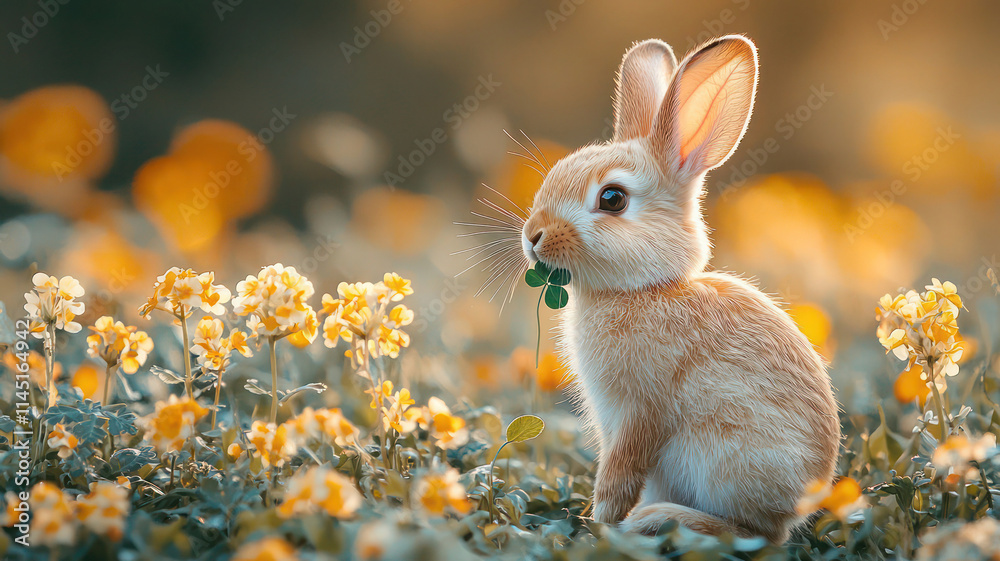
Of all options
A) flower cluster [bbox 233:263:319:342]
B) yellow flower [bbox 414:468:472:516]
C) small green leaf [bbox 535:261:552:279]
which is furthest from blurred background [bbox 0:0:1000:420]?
yellow flower [bbox 414:468:472:516]

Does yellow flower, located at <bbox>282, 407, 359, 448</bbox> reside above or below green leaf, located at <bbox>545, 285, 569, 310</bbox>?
below

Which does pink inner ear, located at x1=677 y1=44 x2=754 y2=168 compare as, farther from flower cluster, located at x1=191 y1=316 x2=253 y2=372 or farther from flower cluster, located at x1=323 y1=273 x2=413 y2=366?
flower cluster, located at x1=191 y1=316 x2=253 y2=372

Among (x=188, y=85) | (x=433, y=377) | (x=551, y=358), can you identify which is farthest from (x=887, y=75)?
(x=188, y=85)

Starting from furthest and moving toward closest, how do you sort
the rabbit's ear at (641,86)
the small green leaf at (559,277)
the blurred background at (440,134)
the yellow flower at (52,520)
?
the blurred background at (440,134), the rabbit's ear at (641,86), the small green leaf at (559,277), the yellow flower at (52,520)

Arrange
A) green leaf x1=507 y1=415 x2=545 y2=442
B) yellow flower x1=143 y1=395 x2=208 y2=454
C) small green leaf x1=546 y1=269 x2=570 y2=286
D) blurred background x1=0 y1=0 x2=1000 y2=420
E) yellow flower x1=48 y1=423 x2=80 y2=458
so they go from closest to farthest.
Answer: yellow flower x1=143 y1=395 x2=208 y2=454 < yellow flower x1=48 y1=423 x2=80 y2=458 < green leaf x1=507 y1=415 x2=545 y2=442 < small green leaf x1=546 y1=269 x2=570 y2=286 < blurred background x1=0 y1=0 x2=1000 y2=420

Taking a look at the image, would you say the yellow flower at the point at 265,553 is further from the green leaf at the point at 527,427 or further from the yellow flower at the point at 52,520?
the green leaf at the point at 527,427

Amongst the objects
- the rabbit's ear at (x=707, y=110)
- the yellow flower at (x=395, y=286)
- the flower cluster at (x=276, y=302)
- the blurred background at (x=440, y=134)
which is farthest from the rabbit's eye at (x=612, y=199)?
the blurred background at (x=440, y=134)

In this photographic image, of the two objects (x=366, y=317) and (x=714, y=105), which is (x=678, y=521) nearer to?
(x=366, y=317)
